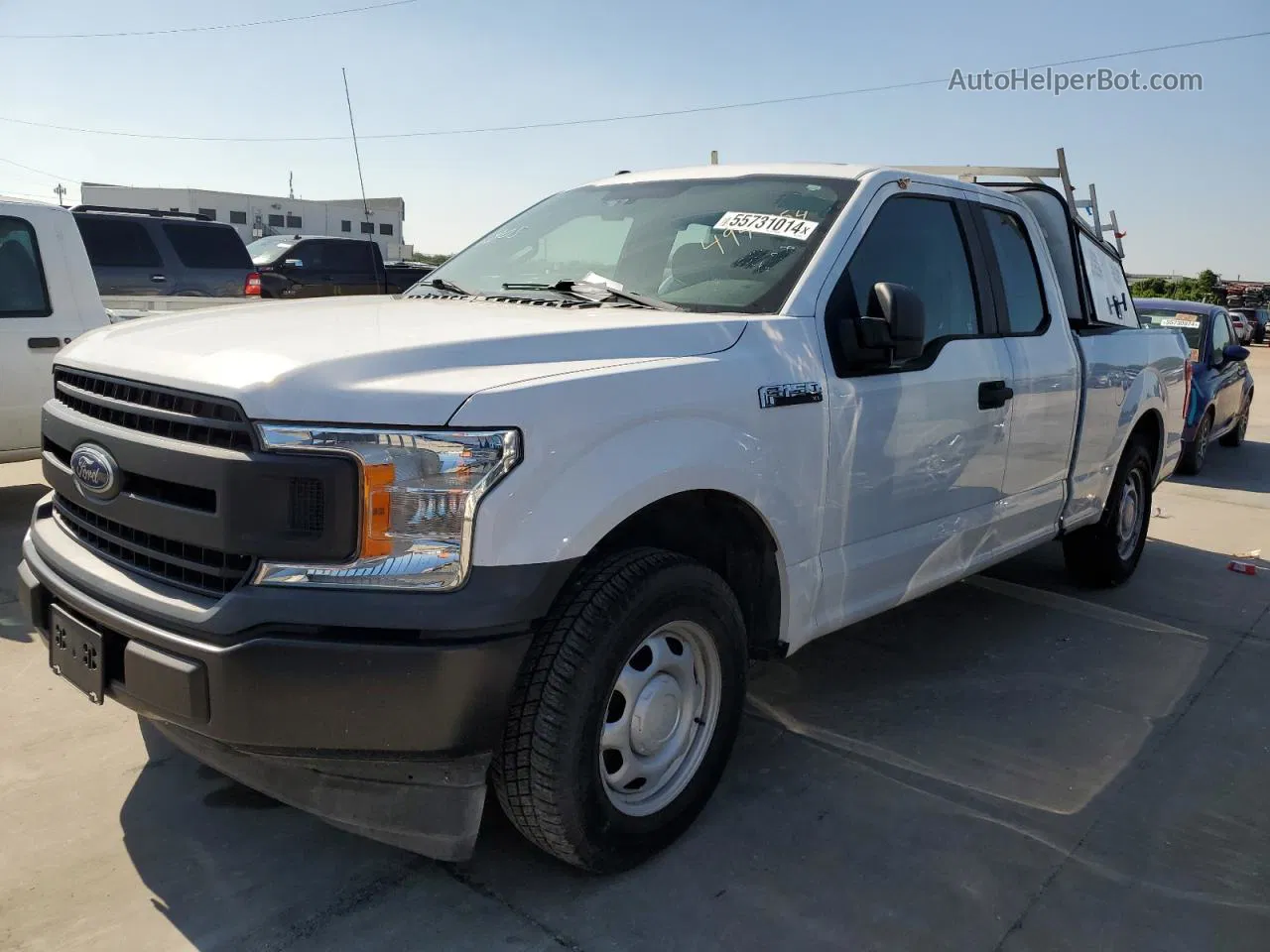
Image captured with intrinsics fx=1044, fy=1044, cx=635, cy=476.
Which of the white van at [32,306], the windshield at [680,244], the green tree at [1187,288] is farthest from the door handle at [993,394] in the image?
the green tree at [1187,288]

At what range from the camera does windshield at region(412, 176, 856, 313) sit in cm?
337

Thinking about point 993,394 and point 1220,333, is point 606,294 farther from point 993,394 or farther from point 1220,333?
point 1220,333

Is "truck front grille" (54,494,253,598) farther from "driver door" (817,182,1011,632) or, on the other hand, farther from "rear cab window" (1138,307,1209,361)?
"rear cab window" (1138,307,1209,361)

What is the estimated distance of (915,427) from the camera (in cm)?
357

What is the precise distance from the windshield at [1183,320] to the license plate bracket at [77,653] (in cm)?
1059

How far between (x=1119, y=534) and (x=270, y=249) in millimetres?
14690

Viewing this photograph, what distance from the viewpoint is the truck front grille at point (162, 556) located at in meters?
2.33

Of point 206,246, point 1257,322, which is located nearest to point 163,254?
point 206,246

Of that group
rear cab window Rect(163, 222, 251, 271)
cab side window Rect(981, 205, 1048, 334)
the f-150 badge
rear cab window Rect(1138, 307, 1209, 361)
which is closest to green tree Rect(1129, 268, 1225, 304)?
rear cab window Rect(1138, 307, 1209, 361)

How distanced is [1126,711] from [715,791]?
1929mm

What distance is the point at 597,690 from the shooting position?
248 cm

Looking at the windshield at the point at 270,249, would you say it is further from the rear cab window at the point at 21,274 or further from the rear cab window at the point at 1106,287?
the rear cab window at the point at 1106,287

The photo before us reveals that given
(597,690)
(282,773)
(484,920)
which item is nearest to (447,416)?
(597,690)

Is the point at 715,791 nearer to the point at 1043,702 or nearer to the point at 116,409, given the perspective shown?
the point at 1043,702
